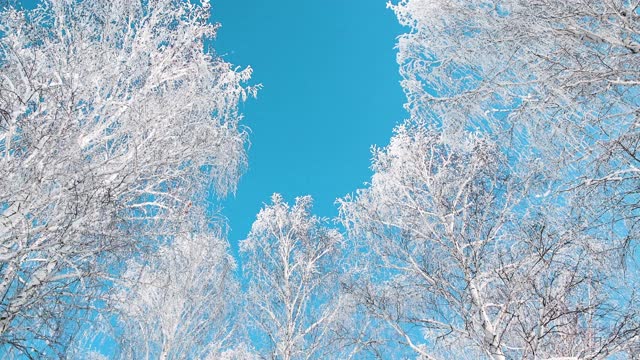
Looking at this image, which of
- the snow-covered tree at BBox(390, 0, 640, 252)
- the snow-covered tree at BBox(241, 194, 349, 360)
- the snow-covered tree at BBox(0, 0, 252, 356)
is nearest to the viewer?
the snow-covered tree at BBox(390, 0, 640, 252)

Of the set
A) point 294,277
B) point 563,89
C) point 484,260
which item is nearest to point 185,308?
point 294,277

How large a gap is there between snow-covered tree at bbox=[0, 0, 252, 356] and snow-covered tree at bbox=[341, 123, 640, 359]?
2.71 m

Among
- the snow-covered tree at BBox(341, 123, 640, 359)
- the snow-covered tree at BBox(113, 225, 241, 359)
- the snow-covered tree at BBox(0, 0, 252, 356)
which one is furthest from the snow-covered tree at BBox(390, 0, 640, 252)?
the snow-covered tree at BBox(113, 225, 241, 359)

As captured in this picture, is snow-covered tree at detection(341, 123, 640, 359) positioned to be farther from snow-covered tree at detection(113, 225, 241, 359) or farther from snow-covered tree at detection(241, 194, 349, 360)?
snow-covered tree at detection(113, 225, 241, 359)

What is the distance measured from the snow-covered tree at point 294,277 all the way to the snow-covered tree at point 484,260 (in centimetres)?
182

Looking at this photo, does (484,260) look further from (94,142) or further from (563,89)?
→ (94,142)

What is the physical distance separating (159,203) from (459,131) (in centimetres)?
384

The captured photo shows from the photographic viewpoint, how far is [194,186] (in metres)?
6.06

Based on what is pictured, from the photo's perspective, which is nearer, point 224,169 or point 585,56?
point 585,56

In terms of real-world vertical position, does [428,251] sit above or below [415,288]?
above

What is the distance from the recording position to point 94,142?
15.9 feet

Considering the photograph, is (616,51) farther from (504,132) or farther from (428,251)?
(428,251)

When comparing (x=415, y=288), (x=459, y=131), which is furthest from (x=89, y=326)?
(x=459, y=131)

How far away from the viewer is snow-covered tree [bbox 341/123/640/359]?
3855 millimetres
